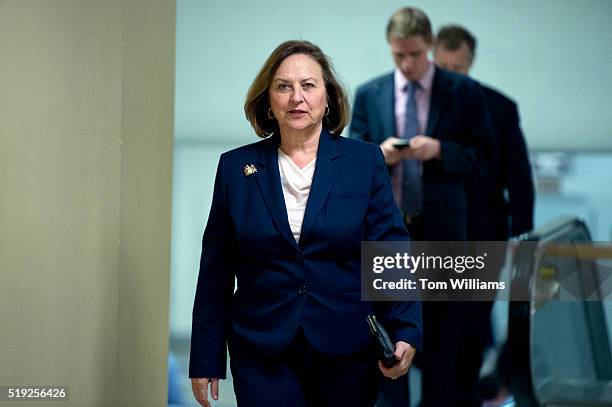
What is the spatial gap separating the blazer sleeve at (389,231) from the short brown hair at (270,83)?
20 cm

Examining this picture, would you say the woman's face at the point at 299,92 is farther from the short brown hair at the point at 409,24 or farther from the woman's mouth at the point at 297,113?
the short brown hair at the point at 409,24

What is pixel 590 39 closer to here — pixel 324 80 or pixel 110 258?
pixel 324 80

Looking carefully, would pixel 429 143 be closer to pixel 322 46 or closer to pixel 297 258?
pixel 322 46

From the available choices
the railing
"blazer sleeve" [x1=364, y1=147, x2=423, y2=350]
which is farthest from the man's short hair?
"blazer sleeve" [x1=364, y1=147, x2=423, y2=350]

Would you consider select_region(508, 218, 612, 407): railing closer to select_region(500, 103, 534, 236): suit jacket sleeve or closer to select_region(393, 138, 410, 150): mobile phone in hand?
select_region(500, 103, 534, 236): suit jacket sleeve

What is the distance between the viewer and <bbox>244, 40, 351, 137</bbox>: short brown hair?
3672 mm

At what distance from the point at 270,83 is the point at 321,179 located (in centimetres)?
37

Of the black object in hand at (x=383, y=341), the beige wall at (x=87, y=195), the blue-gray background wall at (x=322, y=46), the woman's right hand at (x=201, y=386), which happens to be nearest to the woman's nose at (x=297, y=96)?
the black object in hand at (x=383, y=341)

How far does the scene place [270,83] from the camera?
12.1ft

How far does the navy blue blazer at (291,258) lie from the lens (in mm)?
3566

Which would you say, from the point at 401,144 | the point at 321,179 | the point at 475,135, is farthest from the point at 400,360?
the point at 475,135

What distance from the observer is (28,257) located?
14.2ft

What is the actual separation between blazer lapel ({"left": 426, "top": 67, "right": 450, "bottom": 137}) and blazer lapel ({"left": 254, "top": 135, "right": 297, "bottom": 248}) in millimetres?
1688

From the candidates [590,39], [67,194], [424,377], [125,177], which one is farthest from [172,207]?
[590,39]
